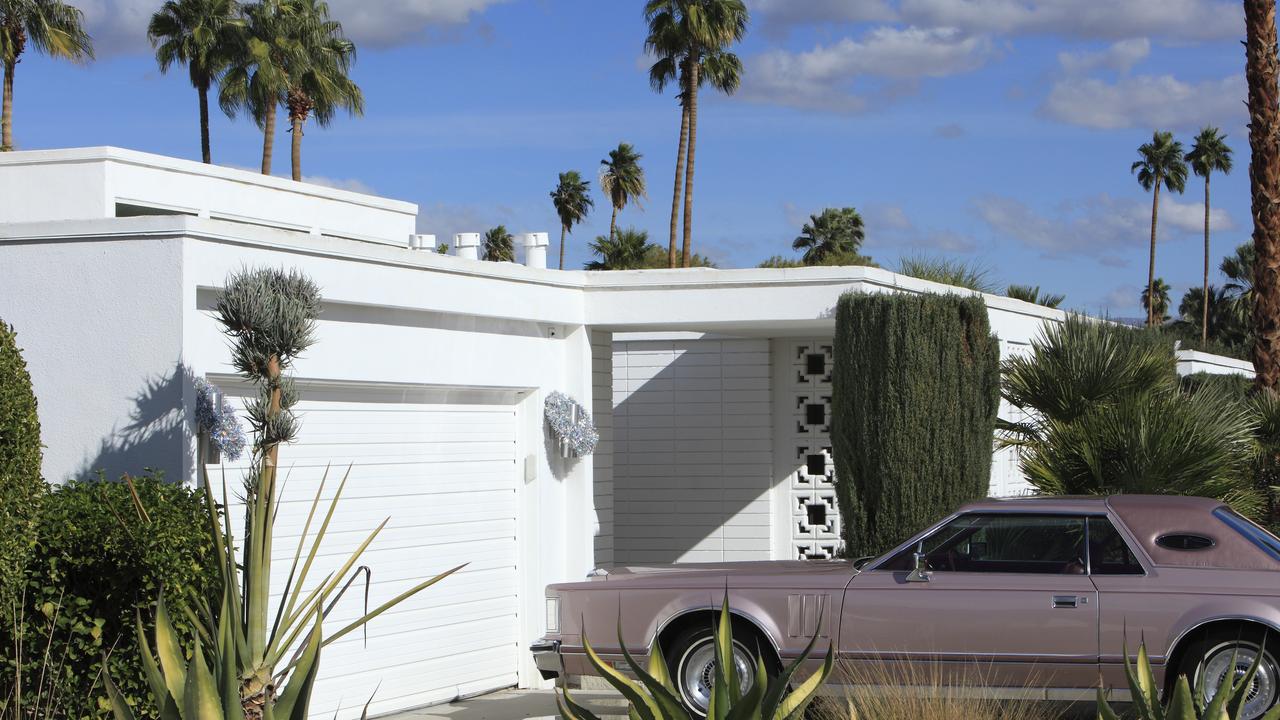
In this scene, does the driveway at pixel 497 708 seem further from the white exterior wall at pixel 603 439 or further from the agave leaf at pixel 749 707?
the agave leaf at pixel 749 707

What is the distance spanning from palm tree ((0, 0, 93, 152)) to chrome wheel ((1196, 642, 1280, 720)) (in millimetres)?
32582

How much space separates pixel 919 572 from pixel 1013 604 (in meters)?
0.60

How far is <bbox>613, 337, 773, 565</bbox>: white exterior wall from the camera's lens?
1636cm

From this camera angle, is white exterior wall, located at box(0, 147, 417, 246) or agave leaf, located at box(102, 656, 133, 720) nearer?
agave leaf, located at box(102, 656, 133, 720)

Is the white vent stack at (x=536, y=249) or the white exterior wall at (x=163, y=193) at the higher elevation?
the white exterior wall at (x=163, y=193)

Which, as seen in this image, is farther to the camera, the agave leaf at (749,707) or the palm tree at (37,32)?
the palm tree at (37,32)

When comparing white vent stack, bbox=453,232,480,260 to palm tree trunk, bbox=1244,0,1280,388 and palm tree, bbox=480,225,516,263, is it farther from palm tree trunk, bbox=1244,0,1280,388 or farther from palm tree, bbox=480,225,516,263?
palm tree, bbox=480,225,516,263

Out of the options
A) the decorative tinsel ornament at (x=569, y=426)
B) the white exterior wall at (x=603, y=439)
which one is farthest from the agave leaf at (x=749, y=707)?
the white exterior wall at (x=603, y=439)

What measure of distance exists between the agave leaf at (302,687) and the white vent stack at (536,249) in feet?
27.7

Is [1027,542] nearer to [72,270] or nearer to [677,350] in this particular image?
[72,270]

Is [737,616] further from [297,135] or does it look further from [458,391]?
[297,135]

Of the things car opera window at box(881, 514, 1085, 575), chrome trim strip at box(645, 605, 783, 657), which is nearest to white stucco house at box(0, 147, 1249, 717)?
chrome trim strip at box(645, 605, 783, 657)

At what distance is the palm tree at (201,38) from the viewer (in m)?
37.1

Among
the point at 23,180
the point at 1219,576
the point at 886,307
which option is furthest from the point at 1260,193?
the point at 23,180
